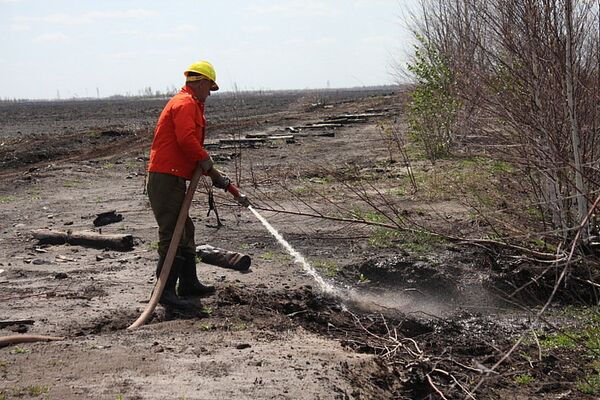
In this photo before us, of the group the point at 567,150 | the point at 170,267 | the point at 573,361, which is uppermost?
the point at 567,150

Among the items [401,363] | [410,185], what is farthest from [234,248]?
[410,185]

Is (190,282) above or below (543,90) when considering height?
below

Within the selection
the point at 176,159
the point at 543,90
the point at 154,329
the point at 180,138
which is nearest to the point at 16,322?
the point at 154,329

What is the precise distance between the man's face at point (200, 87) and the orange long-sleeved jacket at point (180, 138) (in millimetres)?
47

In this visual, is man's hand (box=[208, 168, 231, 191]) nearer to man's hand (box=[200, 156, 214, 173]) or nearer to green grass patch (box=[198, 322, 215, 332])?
man's hand (box=[200, 156, 214, 173])

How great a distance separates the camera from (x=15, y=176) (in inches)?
623

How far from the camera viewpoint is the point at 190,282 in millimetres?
6832

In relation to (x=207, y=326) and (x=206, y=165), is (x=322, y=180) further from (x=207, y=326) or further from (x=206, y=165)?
(x=207, y=326)

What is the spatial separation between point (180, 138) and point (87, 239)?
3.27 metres

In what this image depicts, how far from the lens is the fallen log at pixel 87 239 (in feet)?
29.0

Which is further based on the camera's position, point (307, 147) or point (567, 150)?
point (307, 147)

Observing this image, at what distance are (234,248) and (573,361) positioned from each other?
15.3 feet

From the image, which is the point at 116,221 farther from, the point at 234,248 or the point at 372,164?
the point at 372,164

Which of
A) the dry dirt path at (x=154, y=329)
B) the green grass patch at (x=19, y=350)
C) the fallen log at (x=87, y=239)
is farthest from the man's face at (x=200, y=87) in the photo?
the fallen log at (x=87, y=239)
